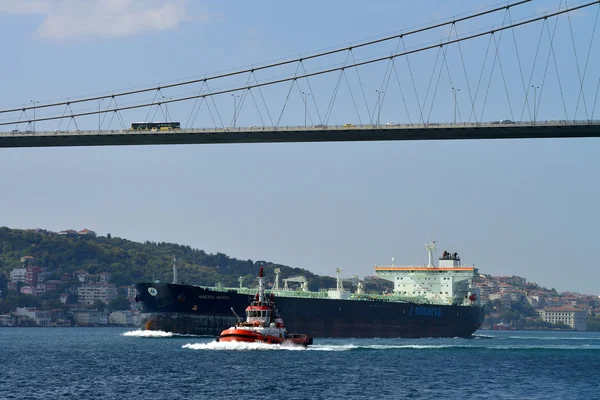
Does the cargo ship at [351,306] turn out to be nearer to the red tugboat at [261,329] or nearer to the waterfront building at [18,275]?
the red tugboat at [261,329]

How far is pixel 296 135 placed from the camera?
189ft

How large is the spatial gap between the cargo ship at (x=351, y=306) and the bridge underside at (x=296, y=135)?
482 inches

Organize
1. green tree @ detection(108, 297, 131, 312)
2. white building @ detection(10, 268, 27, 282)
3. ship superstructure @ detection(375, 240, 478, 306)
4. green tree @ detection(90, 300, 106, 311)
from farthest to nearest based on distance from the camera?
white building @ detection(10, 268, 27, 282), green tree @ detection(90, 300, 106, 311), green tree @ detection(108, 297, 131, 312), ship superstructure @ detection(375, 240, 478, 306)

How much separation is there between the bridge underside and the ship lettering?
92.4ft

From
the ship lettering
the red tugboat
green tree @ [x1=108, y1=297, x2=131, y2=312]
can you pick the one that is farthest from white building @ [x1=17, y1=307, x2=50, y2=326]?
the red tugboat

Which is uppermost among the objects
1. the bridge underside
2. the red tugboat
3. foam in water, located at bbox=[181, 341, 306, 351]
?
the bridge underside

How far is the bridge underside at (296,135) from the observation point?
173ft

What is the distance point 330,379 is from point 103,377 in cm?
847

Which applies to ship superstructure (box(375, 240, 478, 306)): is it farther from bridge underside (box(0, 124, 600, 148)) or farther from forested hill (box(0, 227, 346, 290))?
forested hill (box(0, 227, 346, 290))

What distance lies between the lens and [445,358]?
53688 millimetres

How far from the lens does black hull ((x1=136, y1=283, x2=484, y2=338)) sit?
228 feet

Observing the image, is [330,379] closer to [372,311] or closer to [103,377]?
[103,377]

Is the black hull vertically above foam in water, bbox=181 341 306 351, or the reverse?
the black hull

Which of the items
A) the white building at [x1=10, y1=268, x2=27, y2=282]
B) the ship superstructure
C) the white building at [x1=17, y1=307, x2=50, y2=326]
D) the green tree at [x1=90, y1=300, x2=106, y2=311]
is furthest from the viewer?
the white building at [x1=10, y1=268, x2=27, y2=282]
